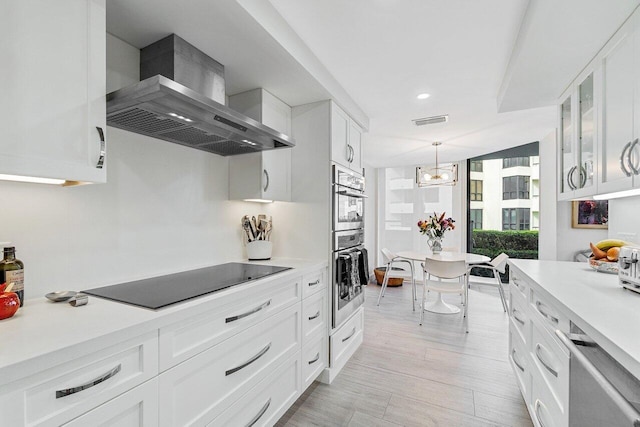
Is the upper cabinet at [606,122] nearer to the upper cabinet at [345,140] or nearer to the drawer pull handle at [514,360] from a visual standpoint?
the drawer pull handle at [514,360]

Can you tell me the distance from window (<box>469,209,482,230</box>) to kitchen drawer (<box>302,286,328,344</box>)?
170 inches

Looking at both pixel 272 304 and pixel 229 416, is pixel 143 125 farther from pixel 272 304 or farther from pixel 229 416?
pixel 229 416

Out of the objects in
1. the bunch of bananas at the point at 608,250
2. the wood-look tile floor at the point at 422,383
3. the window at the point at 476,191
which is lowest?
the wood-look tile floor at the point at 422,383

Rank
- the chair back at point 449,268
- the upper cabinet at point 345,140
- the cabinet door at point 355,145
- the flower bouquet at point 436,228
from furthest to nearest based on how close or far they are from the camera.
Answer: the flower bouquet at point 436,228 < the chair back at point 449,268 < the cabinet door at point 355,145 < the upper cabinet at point 345,140

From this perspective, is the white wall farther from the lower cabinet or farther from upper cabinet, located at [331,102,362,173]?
the lower cabinet

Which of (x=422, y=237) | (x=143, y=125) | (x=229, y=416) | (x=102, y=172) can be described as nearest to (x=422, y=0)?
(x=143, y=125)

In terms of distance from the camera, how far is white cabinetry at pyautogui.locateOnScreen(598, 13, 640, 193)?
136 centimetres

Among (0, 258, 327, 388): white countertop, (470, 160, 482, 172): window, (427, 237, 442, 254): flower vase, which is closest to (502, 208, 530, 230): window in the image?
(470, 160, 482, 172): window

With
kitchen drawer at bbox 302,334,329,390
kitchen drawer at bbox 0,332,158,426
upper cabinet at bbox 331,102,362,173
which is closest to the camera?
kitchen drawer at bbox 0,332,158,426

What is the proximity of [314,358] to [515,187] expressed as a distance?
185 inches

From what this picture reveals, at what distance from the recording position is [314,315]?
2.11 metres

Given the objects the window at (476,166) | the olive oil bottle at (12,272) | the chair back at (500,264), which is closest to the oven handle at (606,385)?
the olive oil bottle at (12,272)

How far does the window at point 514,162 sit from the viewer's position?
4852 mm

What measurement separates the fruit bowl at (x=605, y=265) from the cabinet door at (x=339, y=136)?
1.86m
